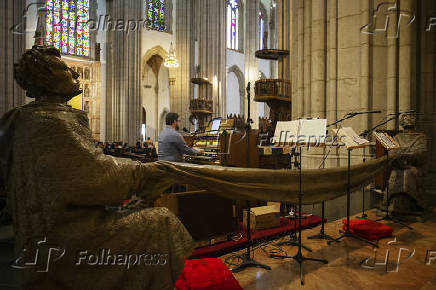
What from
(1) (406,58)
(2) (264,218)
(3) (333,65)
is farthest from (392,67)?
(2) (264,218)

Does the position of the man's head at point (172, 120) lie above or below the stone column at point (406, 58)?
below

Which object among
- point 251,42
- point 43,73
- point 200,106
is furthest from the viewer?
point 251,42

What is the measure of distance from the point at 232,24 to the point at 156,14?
273 inches

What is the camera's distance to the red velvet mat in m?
3.26

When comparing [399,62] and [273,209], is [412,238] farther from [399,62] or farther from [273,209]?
[399,62]

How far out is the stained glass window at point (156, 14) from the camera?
19.3 meters

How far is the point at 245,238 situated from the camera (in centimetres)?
370


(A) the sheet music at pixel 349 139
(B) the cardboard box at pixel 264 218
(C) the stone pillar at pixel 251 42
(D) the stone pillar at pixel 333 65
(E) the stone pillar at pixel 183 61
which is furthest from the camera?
(C) the stone pillar at pixel 251 42

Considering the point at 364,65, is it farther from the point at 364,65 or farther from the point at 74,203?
the point at 74,203

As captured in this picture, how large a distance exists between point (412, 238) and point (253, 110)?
762 inches

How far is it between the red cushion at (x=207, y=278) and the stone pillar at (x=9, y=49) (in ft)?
38.4

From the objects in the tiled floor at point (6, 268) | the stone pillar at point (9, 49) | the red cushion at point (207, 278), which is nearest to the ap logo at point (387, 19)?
the red cushion at point (207, 278)

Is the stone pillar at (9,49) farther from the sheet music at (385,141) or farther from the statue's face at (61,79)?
the sheet music at (385,141)

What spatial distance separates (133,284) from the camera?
147 centimetres
